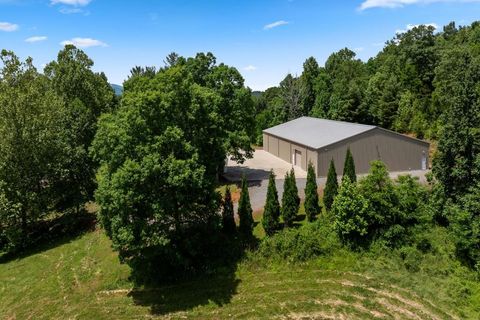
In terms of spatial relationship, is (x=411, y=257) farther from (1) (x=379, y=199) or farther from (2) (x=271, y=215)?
A: (2) (x=271, y=215)

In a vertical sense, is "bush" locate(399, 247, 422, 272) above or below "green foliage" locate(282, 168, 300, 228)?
below

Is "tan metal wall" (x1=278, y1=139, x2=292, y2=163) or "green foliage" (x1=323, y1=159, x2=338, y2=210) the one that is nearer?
"green foliage" (x1=323, y1=159, x2=338, y2=210)

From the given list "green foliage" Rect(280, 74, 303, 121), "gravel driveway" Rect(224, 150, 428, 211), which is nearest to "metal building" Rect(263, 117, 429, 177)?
"gravel driveway" Rect(224, 150, 428, 211)

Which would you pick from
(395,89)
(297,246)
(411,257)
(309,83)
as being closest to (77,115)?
(297,246)

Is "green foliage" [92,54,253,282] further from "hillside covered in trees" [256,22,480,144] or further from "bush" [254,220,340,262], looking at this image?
"hillside covered in trees" [256,22,480,144]

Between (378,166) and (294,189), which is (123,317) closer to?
(294,189)

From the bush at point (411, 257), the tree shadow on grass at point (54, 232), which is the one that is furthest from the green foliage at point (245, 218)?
the tree shadow on grass at point (54, 232)
